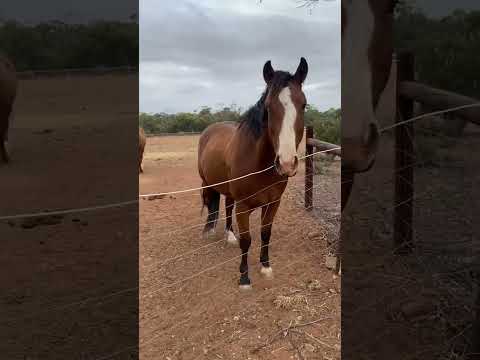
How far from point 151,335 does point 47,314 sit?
624mm

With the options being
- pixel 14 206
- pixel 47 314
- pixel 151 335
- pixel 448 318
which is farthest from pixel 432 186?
pixel 14 206

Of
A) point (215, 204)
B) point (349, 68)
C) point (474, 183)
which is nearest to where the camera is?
point (349, 68)

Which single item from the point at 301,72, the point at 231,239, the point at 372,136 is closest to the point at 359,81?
the point at 372,136

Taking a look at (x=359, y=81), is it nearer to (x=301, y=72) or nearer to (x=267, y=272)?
(x=301, y=72)

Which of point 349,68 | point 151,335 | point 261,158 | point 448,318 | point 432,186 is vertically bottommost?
point 151,335

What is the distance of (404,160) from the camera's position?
239cm

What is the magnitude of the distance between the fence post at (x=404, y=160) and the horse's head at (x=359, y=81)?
0.75m

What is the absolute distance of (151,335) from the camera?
1979mm

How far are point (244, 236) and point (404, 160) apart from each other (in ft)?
3.76

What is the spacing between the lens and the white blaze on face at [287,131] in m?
1.78

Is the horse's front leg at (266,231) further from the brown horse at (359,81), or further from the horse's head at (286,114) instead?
the brown horse at (359,81)

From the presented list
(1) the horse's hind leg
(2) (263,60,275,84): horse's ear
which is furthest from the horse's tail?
(2) (263,60,275,84): horse's ear

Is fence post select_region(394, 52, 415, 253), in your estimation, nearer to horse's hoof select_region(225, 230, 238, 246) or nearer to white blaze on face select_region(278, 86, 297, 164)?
white blaze on face select_region(278, 86, 297, 164)

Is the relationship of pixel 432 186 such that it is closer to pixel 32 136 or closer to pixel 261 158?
pixel 261 158
